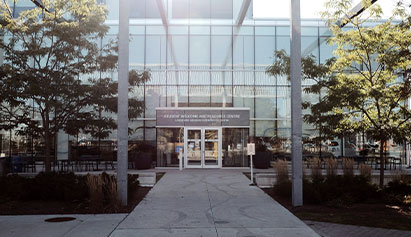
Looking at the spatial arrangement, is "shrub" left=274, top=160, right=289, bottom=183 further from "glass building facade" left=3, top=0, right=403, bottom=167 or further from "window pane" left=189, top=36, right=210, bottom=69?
"window pane" left=189, top=36, right=210, bottom=69

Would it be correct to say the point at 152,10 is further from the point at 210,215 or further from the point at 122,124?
the point at 210,215

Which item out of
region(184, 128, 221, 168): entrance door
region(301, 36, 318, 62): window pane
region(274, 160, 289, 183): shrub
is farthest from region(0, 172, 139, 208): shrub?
region(301, 36, 318, 62): window pane

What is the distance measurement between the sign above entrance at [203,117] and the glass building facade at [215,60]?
2478mm

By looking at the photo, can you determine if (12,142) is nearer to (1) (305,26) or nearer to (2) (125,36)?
(2) (125,36)

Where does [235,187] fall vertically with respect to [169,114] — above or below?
below

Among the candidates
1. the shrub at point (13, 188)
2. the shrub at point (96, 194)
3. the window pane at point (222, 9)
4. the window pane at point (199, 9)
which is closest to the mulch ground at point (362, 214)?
the shrub at point (96, 194)

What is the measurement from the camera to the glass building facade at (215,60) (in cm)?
2462

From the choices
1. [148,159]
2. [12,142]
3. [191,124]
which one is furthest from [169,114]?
[12,142]

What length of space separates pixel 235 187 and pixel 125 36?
7000mm

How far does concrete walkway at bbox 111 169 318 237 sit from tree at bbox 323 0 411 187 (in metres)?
4.03

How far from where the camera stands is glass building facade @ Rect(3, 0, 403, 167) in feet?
80.8

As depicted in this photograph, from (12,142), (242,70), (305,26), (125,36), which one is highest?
(305,26)

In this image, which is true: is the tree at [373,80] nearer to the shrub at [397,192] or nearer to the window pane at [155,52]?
the shrub at [397,192]

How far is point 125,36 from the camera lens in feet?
32.6
